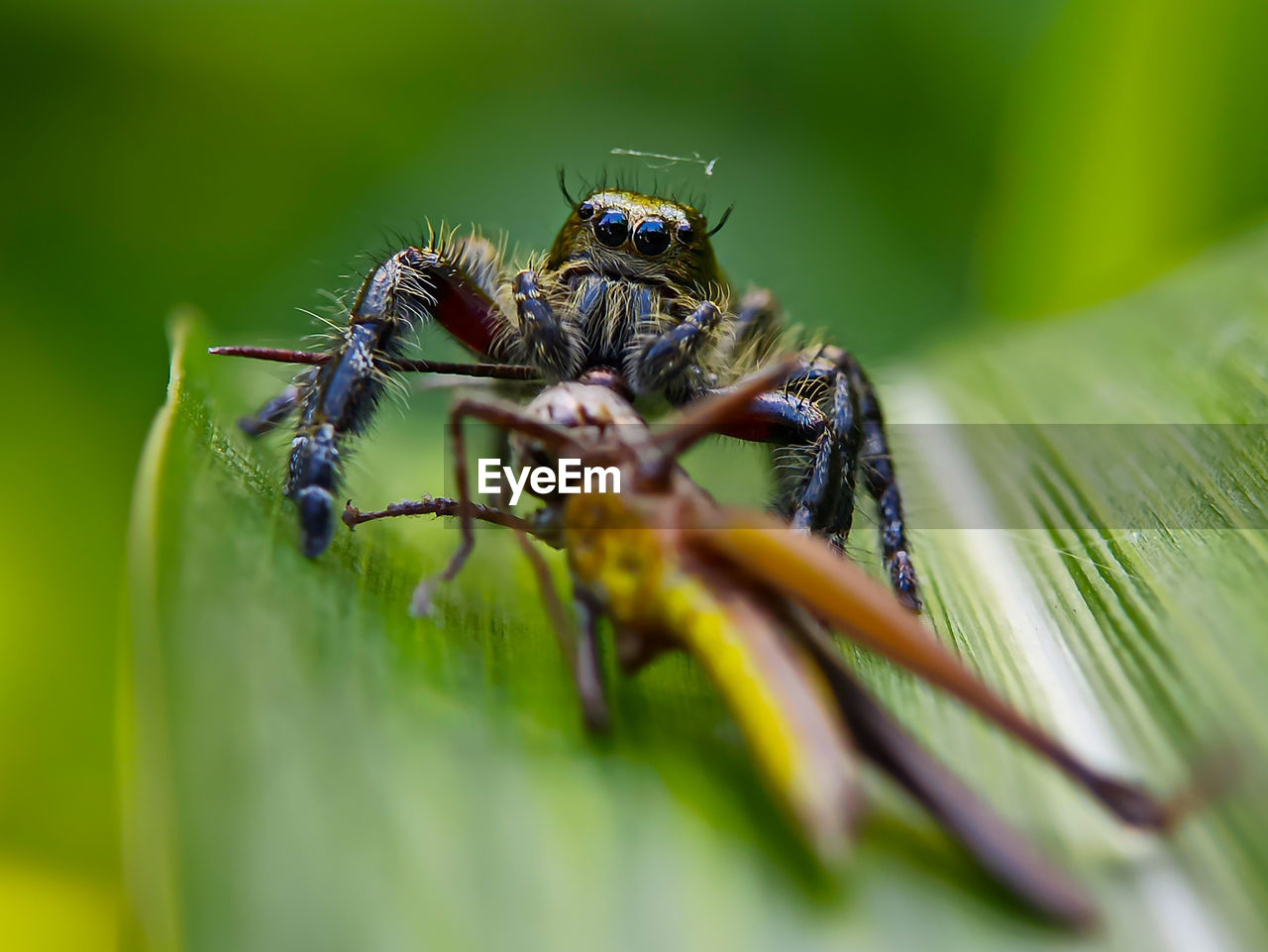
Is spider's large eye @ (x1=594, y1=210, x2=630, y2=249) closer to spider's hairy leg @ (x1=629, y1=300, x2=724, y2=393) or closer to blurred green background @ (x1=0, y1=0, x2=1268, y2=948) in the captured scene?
spider's hairy leg @ (x1=629, y1=300, x2=724, y2=393)

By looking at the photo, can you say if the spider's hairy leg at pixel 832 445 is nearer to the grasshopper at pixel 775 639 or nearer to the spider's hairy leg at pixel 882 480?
the spider's hairy leg at pixel 882 480

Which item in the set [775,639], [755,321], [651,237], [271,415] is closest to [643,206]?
[651,237]

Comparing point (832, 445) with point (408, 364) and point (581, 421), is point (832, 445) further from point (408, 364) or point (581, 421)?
point (408, 364)

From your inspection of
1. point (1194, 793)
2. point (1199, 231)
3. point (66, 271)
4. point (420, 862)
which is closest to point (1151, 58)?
point (1199, 231)

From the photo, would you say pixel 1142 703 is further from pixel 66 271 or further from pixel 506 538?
pixel 66 271

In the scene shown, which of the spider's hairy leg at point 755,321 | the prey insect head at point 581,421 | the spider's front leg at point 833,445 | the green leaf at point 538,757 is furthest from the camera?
the spider's hairy leg at point 755,321

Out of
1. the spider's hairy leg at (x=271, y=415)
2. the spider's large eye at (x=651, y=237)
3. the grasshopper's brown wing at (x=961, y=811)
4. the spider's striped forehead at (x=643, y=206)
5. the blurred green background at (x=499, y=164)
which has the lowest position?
the grasshopper's brown wing at (x=961, y=811)

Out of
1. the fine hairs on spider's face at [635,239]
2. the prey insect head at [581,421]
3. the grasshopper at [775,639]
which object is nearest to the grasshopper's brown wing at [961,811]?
the grasshopper at [775,639]
